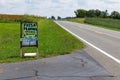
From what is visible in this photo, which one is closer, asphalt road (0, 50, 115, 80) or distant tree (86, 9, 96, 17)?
asphalt road (0, 50, 115, 80)

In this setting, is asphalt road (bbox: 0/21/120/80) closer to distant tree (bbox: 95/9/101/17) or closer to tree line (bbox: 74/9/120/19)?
tree line (bbox: 74/9/120/19)

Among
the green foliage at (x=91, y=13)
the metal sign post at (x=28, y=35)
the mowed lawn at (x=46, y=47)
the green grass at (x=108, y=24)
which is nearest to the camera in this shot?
the metal sign post at (x=28, y=35)

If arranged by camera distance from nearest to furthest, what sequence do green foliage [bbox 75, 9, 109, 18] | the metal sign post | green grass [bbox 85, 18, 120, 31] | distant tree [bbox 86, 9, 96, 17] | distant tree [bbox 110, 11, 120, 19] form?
1. the metal sign post
2. green grass [bbox 85, 18, 120, 31]
3. distant tree [bbox 110, 11, 120, 19]
4. green foliage [bbox 75, 9, 109, 18]
5. distant tree [bbox 86, 9, 96, 17]

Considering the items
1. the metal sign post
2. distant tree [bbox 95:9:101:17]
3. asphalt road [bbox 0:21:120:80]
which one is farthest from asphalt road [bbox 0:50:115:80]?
distant tree [bbox 95:9:101:17]

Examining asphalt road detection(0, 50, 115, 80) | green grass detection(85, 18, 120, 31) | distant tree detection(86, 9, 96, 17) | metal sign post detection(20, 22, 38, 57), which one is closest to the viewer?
asphalt road detection(0, 50, 115, 80)

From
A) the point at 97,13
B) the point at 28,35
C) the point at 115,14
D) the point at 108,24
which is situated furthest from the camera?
the point at 97,13

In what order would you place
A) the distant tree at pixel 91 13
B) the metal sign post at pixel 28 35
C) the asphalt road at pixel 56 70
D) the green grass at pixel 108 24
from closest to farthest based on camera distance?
the asphalt road at pixel 56 70, the metal sign post at pixel 28 35, the green grass at pixel 108 24, the distant tree at pixel 91 13

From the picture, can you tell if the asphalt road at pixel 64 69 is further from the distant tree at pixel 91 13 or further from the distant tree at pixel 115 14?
the distant tree at pixel 91 13

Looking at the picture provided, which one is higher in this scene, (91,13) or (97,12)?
(97,12)

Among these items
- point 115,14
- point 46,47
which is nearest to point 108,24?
point 46,47

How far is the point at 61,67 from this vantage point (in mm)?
11984

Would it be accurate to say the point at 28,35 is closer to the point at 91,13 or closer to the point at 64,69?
the point at 64,69

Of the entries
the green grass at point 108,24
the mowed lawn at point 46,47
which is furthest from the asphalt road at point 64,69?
the green grass at point 108,24

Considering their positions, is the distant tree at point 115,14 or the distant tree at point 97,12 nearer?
the distant tree at point 115,14
